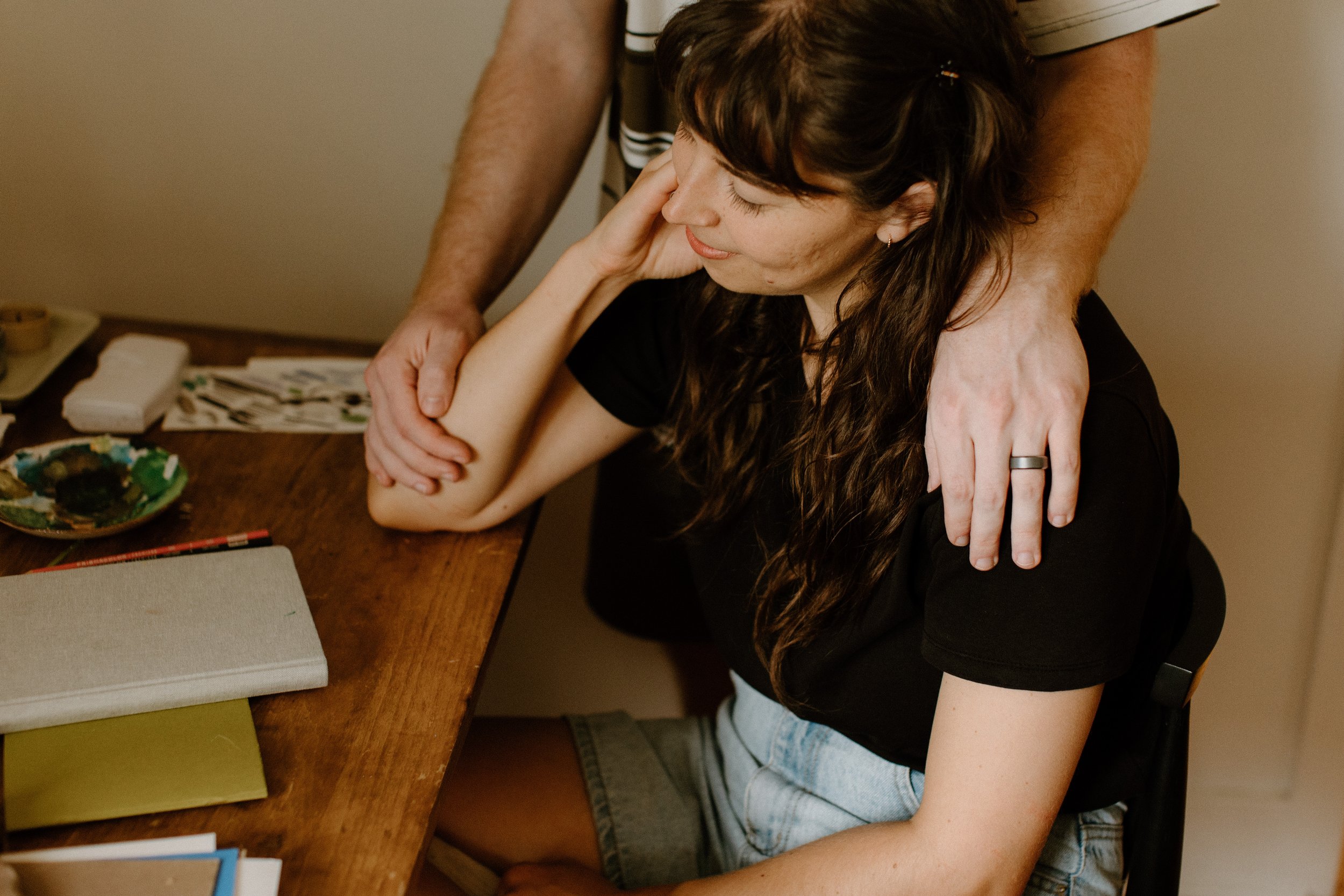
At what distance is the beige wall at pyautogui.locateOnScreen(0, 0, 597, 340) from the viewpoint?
151cm

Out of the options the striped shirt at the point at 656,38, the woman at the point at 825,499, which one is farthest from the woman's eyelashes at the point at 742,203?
the striped shirt at the point at 656,38

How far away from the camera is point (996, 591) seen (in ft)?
2.59

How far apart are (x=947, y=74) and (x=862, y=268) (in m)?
0.18

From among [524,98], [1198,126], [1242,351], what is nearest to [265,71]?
[524,98]

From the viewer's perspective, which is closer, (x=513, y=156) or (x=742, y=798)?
(x=742, y=798)

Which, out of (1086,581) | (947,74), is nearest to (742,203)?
(947,74)

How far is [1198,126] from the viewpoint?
1.44 metres

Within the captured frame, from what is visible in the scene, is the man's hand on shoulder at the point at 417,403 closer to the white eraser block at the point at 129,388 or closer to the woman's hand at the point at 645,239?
the woman's hand at the point at 645,239

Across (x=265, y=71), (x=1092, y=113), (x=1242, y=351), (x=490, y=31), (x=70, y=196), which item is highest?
(x=1092, y=113)

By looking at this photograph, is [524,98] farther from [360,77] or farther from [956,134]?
[956,134]

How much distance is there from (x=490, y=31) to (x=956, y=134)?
38.1 inches

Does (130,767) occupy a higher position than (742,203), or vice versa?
(742,203)

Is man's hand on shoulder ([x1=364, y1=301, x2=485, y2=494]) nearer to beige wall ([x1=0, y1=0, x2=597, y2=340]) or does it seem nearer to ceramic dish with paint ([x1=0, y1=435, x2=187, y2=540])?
ceramic dish with paint ([x1=0, y1=435, x2=187, y2=540])

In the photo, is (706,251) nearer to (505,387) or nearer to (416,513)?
(505,387)
